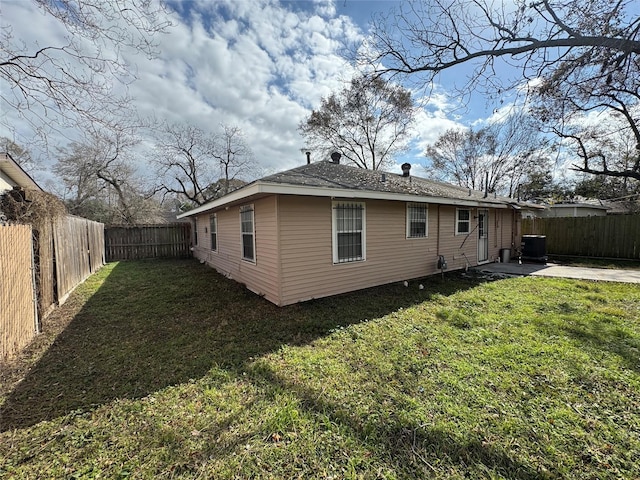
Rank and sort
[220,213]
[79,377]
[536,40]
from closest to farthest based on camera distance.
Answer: [79,377]
[536,40]
[220,213]

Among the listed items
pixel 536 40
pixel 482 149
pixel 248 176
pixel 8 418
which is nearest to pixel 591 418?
pixel 8 418

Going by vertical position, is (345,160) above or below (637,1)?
above

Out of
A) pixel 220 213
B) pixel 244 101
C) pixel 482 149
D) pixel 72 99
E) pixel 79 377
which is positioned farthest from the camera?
pixel 482 149

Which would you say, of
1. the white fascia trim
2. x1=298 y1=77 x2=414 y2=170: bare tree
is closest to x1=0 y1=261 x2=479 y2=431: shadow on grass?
the white fascia trim

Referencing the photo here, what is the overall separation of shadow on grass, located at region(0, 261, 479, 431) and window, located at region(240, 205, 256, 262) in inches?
36.6

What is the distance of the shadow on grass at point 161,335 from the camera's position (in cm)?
285

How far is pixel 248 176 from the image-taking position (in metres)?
23.5

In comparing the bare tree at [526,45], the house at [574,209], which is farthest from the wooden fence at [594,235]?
the house at [574,209]

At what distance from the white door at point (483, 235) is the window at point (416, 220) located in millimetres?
3654

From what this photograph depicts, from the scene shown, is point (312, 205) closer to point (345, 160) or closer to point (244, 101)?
point (244, 101)

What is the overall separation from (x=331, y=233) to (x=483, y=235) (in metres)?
7.55

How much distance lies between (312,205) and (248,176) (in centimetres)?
1937

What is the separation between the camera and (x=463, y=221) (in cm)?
937

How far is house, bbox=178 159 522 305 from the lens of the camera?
17.9 ft
